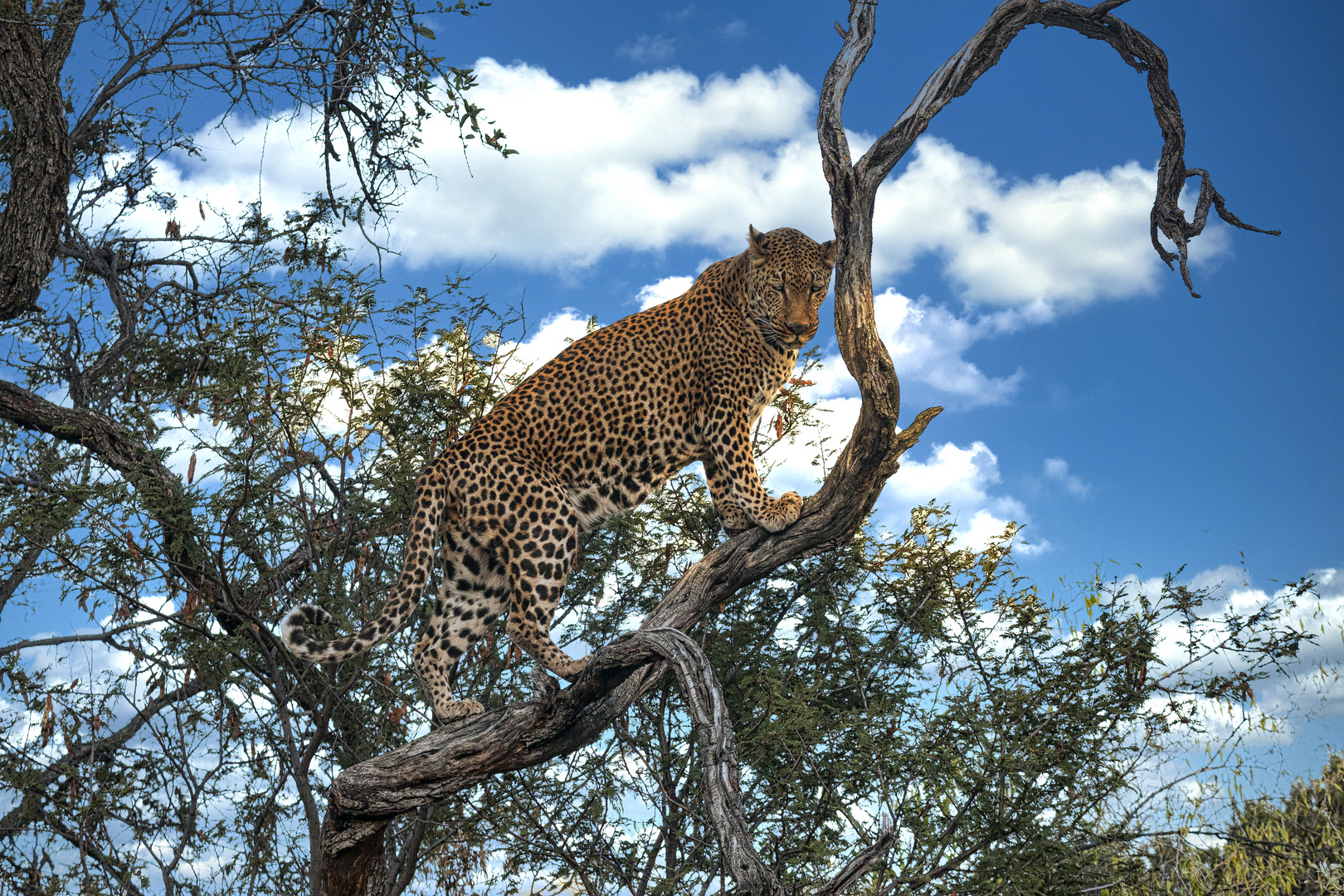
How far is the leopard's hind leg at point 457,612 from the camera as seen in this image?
6395mm

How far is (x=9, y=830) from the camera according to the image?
8.48 metres

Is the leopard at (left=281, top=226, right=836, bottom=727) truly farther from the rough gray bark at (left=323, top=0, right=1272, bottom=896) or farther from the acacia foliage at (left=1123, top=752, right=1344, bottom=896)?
the acacia foliage at (left=1123, top=752, right=1344, bottom=896)

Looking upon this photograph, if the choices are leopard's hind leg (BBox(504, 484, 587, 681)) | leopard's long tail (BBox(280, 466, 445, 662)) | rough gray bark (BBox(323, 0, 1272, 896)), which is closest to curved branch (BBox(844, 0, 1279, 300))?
rough gray bark (BBox(323, 0, 1272, 896))

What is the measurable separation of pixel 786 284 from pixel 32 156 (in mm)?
5679

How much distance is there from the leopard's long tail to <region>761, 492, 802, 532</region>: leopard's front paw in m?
1.92

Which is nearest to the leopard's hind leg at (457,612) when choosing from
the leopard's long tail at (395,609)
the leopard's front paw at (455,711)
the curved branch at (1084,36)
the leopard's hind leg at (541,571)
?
the leopard's front paw at (455,711)

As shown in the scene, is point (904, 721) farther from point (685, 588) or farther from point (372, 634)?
point (372, 634)

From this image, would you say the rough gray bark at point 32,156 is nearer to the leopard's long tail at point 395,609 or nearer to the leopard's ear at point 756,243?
the leopard's long tail at point 395,609

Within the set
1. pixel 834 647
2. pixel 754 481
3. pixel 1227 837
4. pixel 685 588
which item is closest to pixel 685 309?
pixel 754 481

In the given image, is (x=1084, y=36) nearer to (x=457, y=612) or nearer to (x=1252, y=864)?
(x=457, y=612)

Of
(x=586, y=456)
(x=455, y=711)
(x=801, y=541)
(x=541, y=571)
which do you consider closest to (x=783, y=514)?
(x=801, y=541)

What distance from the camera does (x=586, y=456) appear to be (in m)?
6.39

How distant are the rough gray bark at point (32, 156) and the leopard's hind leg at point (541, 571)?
474 cm

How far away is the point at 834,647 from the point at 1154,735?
221 centimetres
